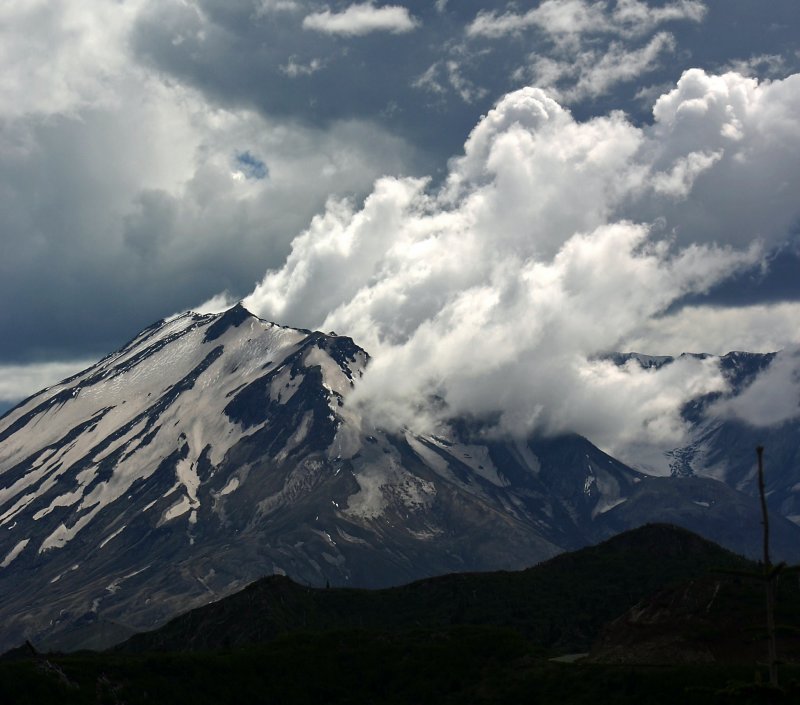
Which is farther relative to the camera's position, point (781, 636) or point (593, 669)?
point (781, 636)

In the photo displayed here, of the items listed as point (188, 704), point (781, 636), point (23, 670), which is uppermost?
point (23, 670)

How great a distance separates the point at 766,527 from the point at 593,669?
131m

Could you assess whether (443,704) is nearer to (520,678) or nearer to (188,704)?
(520,678)

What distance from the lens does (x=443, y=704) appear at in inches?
7785

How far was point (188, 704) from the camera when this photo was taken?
646 feet

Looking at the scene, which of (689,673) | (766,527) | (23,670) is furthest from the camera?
(23,670)

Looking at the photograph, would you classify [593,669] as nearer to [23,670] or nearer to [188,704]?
[188,704]

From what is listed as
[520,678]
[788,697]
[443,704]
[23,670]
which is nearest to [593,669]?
[520,678]

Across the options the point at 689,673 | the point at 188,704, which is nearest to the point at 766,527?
the point at 689,673

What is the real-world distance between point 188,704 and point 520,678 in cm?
5847

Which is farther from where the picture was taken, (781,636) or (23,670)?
(781,636)

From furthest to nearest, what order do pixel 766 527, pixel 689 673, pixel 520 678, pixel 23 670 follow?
pixel 520 678
pixel 23 670
pixel 689 673
pixel 766 527

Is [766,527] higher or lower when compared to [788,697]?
higher

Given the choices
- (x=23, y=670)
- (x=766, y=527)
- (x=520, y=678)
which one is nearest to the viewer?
(x=766, y=527)
